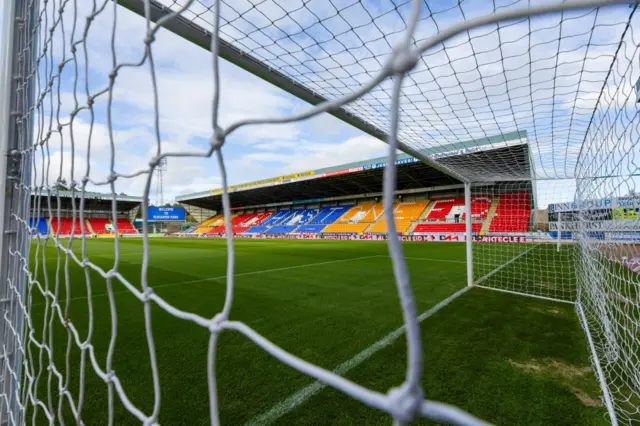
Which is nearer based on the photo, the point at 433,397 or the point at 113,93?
the point at 113,93

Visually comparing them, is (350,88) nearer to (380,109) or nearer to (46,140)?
(380,109)

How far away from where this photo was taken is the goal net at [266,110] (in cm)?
50

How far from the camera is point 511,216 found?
12.1 metres

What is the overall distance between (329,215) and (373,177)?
700 centimetres

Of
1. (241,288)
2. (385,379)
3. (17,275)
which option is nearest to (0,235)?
(17,275)

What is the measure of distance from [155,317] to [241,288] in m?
1.34

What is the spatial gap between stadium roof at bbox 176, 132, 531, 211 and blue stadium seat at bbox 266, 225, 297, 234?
2590mm

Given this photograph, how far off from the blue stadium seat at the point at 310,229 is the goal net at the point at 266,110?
20112mm

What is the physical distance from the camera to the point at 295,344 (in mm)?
2156

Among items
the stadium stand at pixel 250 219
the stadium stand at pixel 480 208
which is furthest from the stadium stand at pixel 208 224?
the stadium stand at pixel 480 208

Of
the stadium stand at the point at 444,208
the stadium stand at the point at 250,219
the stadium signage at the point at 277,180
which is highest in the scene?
the stadium signage at the point at 277,180

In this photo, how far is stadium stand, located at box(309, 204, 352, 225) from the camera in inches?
940

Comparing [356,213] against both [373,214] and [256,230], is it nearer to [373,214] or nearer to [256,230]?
[373,214]

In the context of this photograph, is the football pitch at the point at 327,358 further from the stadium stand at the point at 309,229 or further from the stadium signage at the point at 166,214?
the stadium signage at the point at 166,214
